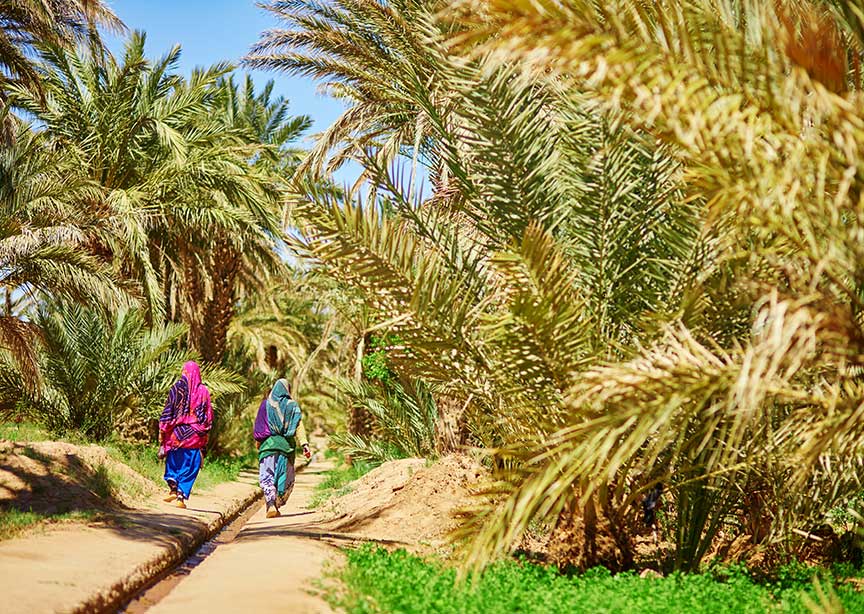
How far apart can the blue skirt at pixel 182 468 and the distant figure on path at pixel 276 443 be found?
29.1 inches

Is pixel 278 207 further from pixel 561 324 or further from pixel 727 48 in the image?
pixel 727 48

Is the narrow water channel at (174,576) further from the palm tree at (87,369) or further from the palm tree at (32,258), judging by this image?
the palm tree at (87,369)

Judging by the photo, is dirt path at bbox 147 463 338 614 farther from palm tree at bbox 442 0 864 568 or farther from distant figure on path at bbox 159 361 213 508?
distant figure on path at bbox 159 361 213 508

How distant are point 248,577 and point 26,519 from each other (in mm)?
2640

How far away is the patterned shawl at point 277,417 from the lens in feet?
31.9

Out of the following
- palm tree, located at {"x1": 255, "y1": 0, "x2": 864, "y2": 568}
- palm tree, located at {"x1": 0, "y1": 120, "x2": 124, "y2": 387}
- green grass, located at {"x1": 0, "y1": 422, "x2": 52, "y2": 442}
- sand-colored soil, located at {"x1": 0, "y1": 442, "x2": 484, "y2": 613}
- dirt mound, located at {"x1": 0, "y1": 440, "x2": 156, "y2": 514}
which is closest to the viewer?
palm tree, located at {"x1": 255, "y1": 0, "x2": 864, "y2": 568}

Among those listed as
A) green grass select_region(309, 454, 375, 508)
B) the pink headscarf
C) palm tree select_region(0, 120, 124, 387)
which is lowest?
green grass select_region(309, 454, 375, 508)

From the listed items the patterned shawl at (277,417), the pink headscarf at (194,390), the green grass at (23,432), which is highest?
the pink headscarf at (194,390)

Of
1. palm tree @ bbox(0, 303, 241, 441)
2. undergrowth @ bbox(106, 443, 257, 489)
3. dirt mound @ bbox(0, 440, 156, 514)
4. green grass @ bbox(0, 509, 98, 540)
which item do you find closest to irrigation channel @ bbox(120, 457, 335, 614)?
green grass @ bbox(0, 509, 98, 540)

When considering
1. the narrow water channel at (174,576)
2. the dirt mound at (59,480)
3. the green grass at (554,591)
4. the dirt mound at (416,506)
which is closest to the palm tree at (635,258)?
the green grass at (554,591)

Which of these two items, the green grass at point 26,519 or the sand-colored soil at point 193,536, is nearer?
the sand-colored soil at point 193,536

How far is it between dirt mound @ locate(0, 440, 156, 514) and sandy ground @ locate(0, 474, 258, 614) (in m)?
0.37

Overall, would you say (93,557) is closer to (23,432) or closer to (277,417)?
Answer: (277,417)

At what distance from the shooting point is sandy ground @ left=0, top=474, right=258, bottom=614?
169 inches
